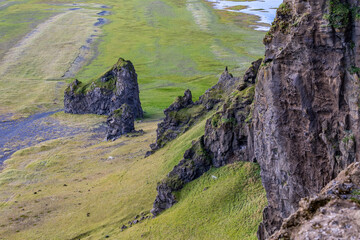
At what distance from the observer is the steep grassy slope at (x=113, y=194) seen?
39.3m

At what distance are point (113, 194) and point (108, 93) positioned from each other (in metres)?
56.2

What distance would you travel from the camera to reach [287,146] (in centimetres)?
2638

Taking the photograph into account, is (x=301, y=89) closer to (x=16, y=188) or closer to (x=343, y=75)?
(x=343, y=75)

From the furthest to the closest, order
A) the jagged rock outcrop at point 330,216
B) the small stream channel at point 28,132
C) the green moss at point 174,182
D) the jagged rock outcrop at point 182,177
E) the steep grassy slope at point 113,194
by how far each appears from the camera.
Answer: the small stream channel at point 28,132 < the green moss at point 174,182 < the jagged rock outcrop at point 182,177 < the steep grassy slope at point 113,194 < the jagged rock outcrop at point 330,216

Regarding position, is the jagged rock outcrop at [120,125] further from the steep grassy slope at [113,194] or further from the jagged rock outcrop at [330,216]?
the jagged rock outcrop at [330,216]

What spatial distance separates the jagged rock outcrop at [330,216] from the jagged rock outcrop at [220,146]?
24491 mm

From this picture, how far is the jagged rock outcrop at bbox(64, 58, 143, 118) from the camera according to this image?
104 meters

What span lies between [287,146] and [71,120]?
3534 inches

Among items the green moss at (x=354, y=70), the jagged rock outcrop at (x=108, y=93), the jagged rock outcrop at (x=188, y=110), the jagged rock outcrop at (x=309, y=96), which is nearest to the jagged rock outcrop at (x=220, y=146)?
the jagged rock outcrop at (x=309, y=96)

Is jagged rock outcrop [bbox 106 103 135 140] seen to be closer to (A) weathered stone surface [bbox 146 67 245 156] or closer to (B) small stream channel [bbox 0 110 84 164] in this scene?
(B) small stream channel [bbox 0 110 84 164]

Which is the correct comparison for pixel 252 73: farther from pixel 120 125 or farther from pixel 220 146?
pixel 120 125

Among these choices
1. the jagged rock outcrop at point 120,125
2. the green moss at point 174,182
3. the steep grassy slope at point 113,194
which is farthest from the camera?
the jagged rock outcrop at point 120,125

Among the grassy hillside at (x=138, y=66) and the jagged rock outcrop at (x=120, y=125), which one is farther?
the grassy hillside at (x=138, y=66)

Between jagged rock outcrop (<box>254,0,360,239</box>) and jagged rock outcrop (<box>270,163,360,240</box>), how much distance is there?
7639 mm
